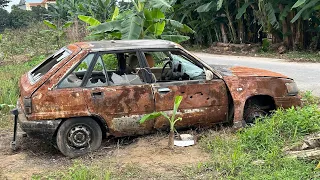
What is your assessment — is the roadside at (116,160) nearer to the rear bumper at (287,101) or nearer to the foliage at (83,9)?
the rear bumper at (287,101)

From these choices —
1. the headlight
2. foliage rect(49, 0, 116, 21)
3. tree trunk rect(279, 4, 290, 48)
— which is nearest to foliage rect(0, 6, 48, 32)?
foliage rect(49, 0, 116, 21)

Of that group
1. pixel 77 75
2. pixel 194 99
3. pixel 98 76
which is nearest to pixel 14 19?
pixel 77 75

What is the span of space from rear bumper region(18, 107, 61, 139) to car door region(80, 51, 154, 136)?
541mm

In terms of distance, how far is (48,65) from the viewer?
606 centimetres

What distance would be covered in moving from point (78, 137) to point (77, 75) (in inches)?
38.7

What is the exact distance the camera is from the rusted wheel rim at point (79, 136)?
5.53 meters

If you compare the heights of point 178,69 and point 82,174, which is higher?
point 178,69

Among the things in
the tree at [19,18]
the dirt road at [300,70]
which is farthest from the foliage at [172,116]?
the tree at [19,18]

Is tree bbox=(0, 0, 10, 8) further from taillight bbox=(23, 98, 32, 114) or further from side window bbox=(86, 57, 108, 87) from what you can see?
taillight bbox=(23, 98, 32, 114)

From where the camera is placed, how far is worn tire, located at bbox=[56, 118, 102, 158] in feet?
18.0

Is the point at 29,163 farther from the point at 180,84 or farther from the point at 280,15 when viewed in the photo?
the point at 280,15

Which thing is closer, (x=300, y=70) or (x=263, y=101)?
(x=263, y=101)

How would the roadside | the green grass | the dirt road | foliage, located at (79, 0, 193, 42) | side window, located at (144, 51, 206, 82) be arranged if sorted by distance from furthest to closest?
the green grass, foliage, located at (79, 0, 193, 42), the dirt road, side window, located at (144, 51, 206, 82), the roadside

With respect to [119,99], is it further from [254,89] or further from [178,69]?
[254,89]
